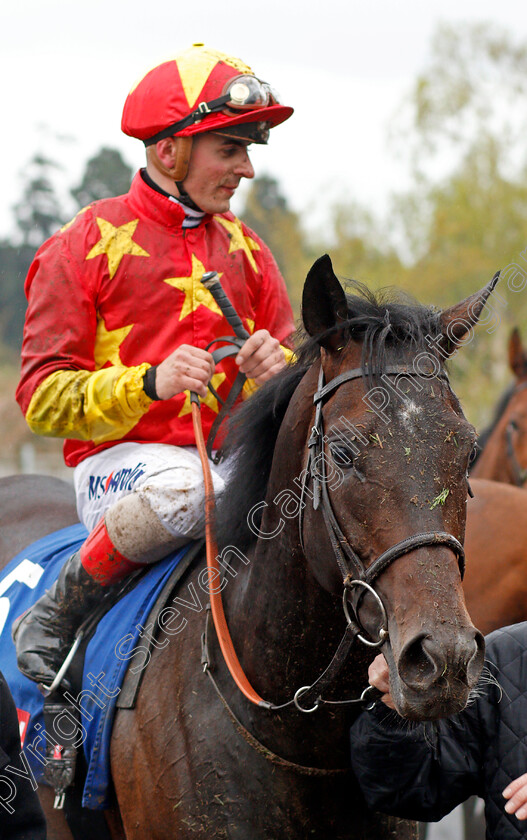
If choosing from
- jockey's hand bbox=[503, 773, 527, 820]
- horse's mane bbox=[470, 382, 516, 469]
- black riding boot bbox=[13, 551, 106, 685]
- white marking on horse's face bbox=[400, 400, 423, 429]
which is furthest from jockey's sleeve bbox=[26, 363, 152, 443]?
horse's mane bbox=[470, 382, 516, 469]

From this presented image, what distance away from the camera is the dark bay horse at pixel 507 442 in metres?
6.27

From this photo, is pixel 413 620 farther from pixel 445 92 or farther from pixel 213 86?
pixel 445 92

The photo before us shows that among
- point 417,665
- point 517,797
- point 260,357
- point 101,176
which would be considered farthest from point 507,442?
point 101,176

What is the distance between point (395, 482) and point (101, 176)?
16.0 meters

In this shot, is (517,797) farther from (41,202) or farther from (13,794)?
(41,202)

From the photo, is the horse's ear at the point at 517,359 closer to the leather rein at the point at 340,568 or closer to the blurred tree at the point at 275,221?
the leather rein at the point at 340,568

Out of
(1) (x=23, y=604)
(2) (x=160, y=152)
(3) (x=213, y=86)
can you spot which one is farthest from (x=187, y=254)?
(1) (x=23, y=604)

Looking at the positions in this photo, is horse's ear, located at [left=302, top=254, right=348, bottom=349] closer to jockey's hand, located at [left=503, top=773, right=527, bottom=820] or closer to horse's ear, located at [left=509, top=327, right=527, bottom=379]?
jockey's hand, located at [left=503, top=773, right=527, bottom=820]

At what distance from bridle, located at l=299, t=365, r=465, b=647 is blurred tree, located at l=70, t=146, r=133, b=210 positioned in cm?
1457

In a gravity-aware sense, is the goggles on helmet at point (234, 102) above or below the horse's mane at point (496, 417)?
above

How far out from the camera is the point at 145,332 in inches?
128

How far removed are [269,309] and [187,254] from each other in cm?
48

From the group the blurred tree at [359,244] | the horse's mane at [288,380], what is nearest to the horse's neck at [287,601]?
the horse's mane at [288,380]

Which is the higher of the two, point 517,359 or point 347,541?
point 347,541
